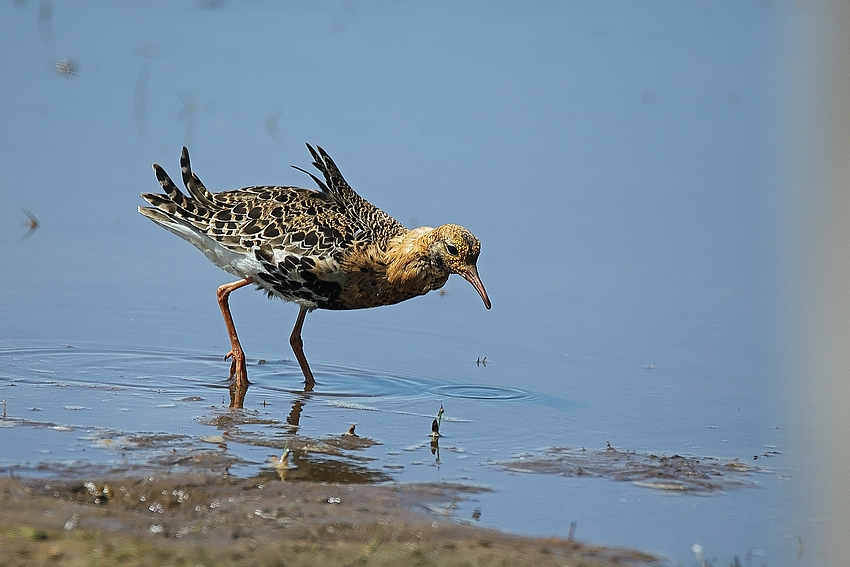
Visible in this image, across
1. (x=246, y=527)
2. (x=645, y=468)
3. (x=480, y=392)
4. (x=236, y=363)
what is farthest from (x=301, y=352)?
(x=246, y=527)

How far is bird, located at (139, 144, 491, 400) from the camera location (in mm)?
8406

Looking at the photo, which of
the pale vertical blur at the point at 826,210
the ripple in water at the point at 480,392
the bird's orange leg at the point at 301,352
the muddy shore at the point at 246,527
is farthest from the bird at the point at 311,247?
the pale vertical blur at the point at 826,210

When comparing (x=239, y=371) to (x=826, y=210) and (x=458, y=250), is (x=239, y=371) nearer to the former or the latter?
(x=458, y=250)

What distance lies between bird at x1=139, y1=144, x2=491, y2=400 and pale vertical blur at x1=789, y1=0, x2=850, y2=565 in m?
6.80

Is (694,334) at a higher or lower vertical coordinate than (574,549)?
higher

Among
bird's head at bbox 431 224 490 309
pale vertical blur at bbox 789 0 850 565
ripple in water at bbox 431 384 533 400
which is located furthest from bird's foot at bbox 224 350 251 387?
pale vertical blur at bbox 789 0 850 565

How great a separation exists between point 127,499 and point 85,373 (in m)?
2.88

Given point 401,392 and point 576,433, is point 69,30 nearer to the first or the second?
point 401,392

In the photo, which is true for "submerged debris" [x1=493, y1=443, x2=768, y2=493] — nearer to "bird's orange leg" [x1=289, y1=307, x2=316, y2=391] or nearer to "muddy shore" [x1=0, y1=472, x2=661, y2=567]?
"muddy shore" [x1=0, y1=472, x2=661, y2=567]

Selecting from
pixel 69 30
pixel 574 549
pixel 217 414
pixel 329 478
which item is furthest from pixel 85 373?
pixel 69 30

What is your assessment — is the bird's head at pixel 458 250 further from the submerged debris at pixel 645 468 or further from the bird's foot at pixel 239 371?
the submerged debris at pixel 645 468

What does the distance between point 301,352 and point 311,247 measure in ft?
2.61

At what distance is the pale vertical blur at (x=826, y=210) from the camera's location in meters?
1.46

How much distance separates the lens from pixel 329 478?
5996 millimetres
